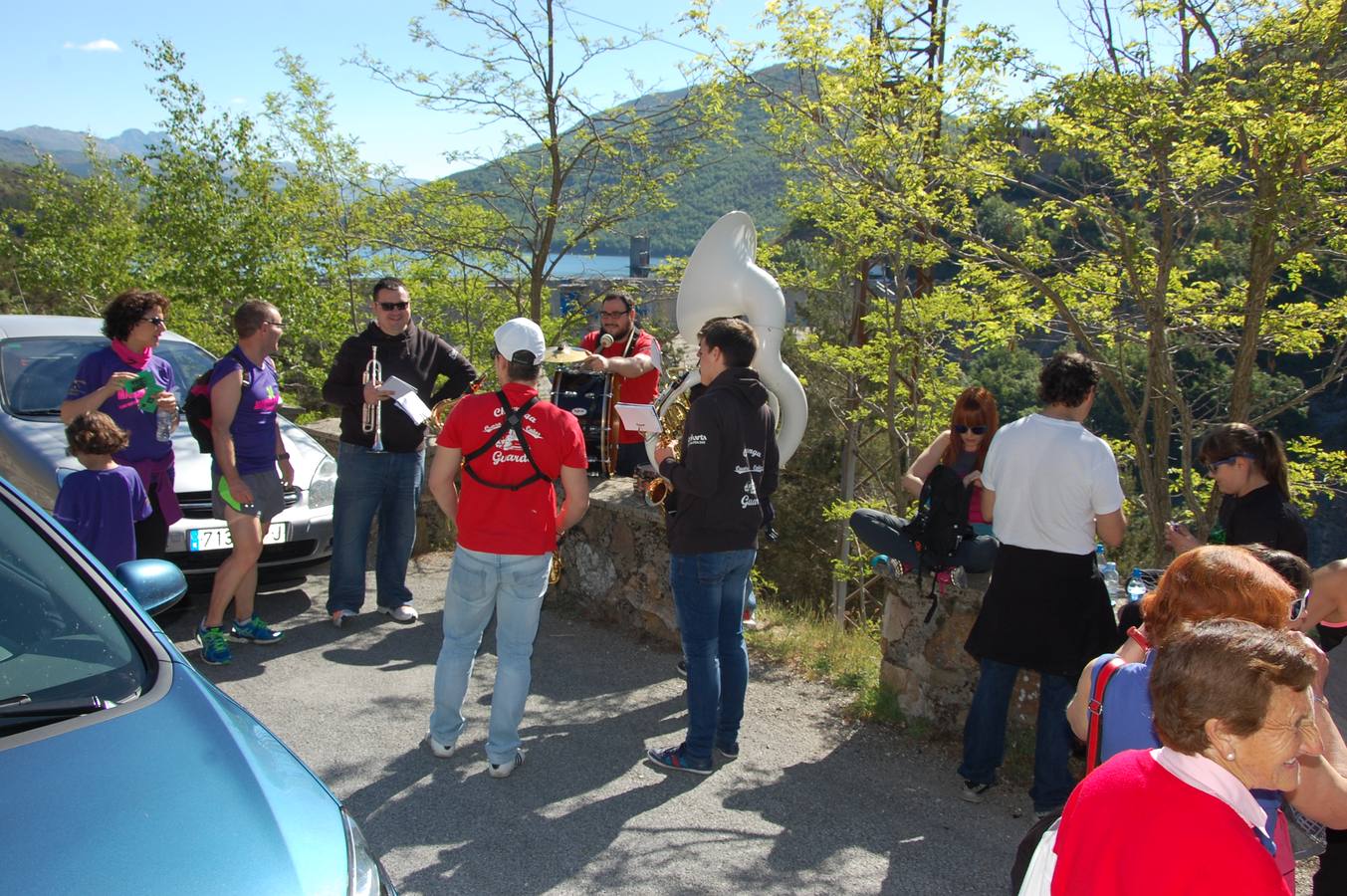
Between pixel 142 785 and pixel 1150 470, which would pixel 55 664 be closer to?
pixel 142 785

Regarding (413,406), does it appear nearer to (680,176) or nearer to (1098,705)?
(1098,705)

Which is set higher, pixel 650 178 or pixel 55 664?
pixel 650 178

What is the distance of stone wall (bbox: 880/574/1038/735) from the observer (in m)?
4.55

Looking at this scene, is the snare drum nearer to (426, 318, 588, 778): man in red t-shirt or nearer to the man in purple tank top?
the man in purple tank top

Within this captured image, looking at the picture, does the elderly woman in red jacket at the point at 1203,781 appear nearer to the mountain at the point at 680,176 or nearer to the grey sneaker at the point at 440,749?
the grey sneaker at the point at 440,749

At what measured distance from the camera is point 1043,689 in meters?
4.02

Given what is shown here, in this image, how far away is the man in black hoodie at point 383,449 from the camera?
5.88 metres

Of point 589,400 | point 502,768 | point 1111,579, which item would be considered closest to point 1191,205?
point 1111,579

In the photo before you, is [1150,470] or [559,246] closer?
[1150,470]

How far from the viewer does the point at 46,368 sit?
22.0 ft

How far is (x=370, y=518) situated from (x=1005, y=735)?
386cm

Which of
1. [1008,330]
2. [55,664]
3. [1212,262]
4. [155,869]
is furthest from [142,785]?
[1212,262]

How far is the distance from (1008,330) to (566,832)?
527 cm

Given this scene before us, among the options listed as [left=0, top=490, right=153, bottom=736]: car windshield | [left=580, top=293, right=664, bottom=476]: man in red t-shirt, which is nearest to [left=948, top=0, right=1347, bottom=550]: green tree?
[left=580, top=293, right=664, bottom=476]: man in red t-shirt
